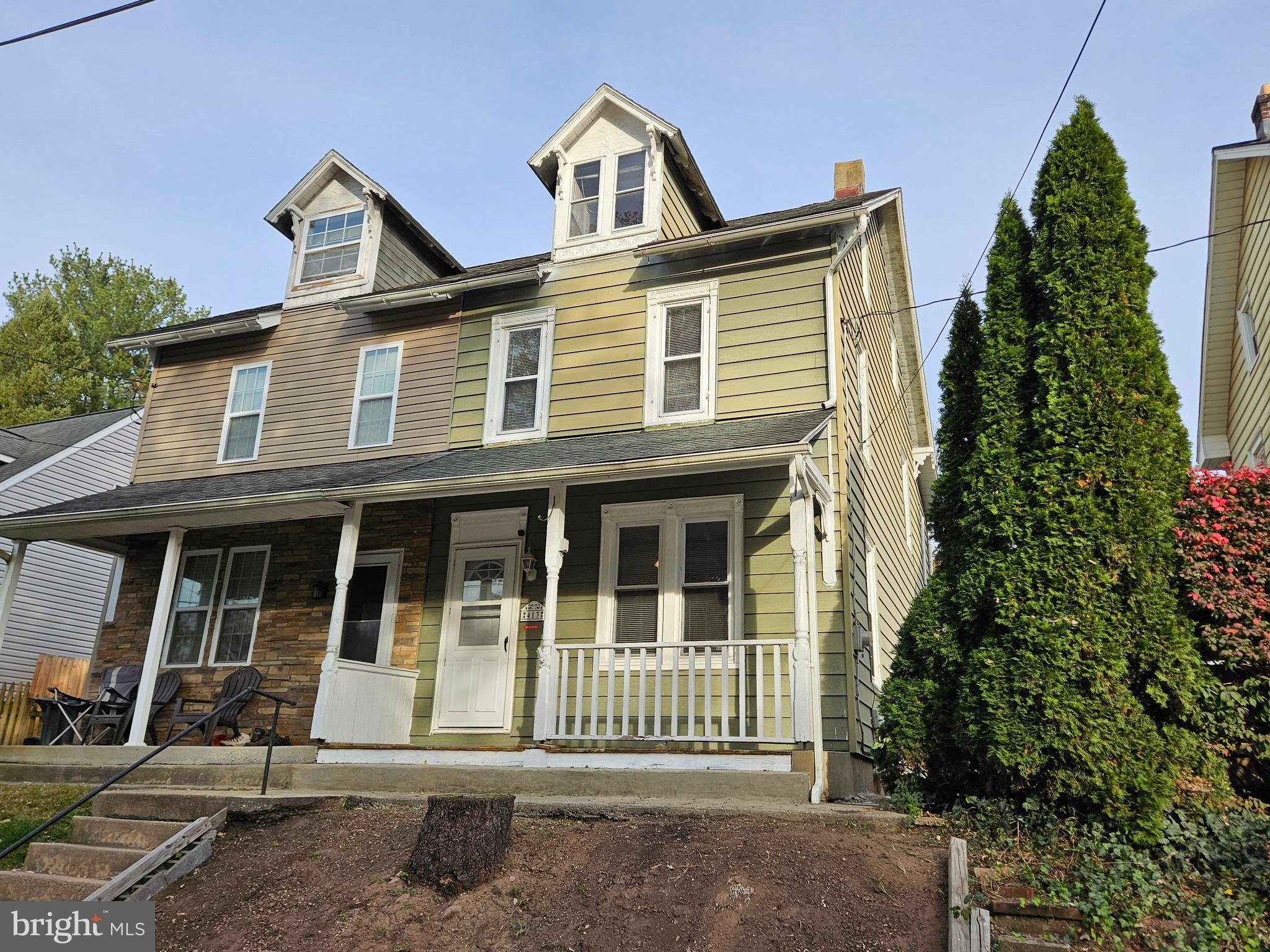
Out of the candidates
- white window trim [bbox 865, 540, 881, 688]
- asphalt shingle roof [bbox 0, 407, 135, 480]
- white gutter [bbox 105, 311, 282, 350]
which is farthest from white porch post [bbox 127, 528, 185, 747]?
asphalt shingle roof [bbox 0, 407, 135, 480]

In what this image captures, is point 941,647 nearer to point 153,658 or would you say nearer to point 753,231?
point 753,231

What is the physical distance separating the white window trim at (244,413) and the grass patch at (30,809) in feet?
15.6

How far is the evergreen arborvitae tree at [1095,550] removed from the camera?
5754 mm

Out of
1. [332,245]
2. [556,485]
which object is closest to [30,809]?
[556,485]

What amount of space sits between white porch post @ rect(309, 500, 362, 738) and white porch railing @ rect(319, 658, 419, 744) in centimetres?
2

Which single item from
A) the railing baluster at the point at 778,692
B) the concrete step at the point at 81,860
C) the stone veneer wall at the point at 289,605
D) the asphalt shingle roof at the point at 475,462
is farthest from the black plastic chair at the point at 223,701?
the railing baluster at the point at 778,692

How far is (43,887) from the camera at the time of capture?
6500 millimetres

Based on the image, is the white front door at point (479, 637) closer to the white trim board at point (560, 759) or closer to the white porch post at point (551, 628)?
the white trim board at point (560, 759)

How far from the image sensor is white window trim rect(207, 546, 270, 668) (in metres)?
11.6

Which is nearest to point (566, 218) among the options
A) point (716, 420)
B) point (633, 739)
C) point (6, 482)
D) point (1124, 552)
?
point (716, 420)

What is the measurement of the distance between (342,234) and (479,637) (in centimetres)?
654

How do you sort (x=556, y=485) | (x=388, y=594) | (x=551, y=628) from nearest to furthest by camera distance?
1. (x=551, y=628)
2. (x=556, y=485)
3. (x=388, y=594)

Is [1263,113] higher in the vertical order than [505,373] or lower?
higher

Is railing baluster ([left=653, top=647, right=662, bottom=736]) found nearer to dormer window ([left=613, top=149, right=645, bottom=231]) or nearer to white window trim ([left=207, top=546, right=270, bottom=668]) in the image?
dormer window ([left=613, top=149, right=645, bottom=231])
